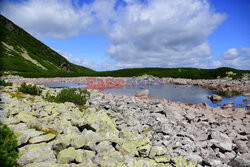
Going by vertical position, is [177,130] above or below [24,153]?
below

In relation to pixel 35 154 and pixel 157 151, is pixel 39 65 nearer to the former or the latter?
pixel 35 154

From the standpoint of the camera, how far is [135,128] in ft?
20.5

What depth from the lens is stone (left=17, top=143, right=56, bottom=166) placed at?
3416mm

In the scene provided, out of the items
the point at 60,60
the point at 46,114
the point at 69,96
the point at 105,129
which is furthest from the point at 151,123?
the point at 60,60

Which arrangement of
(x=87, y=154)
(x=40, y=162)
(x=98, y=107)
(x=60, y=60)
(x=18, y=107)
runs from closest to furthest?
1. (x=40, y=162)
2. (x=87, y=154)
3. (x=18, y=107)
4. (x=98, y=107)
5. (x=60, y=60)

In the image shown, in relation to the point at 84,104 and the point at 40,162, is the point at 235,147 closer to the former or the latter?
the point at 40,162

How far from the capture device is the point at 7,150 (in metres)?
3.12

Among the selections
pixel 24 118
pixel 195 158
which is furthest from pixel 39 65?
pixel 195 158

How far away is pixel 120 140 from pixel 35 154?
2.45 meters

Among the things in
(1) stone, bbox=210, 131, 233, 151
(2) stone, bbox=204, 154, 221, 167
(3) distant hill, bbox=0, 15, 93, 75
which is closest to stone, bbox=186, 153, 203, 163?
(2) stone, bbox=204, 154, 221, 167

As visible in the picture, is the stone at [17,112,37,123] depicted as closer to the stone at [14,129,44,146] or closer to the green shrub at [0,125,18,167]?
the stone at [14,129,44,146]

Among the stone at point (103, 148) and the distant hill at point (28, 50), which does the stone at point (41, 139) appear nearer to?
the stone at point (103, 148)

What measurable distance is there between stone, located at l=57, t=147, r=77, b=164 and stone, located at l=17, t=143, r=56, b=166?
153mm

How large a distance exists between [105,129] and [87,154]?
1550 millimetres
